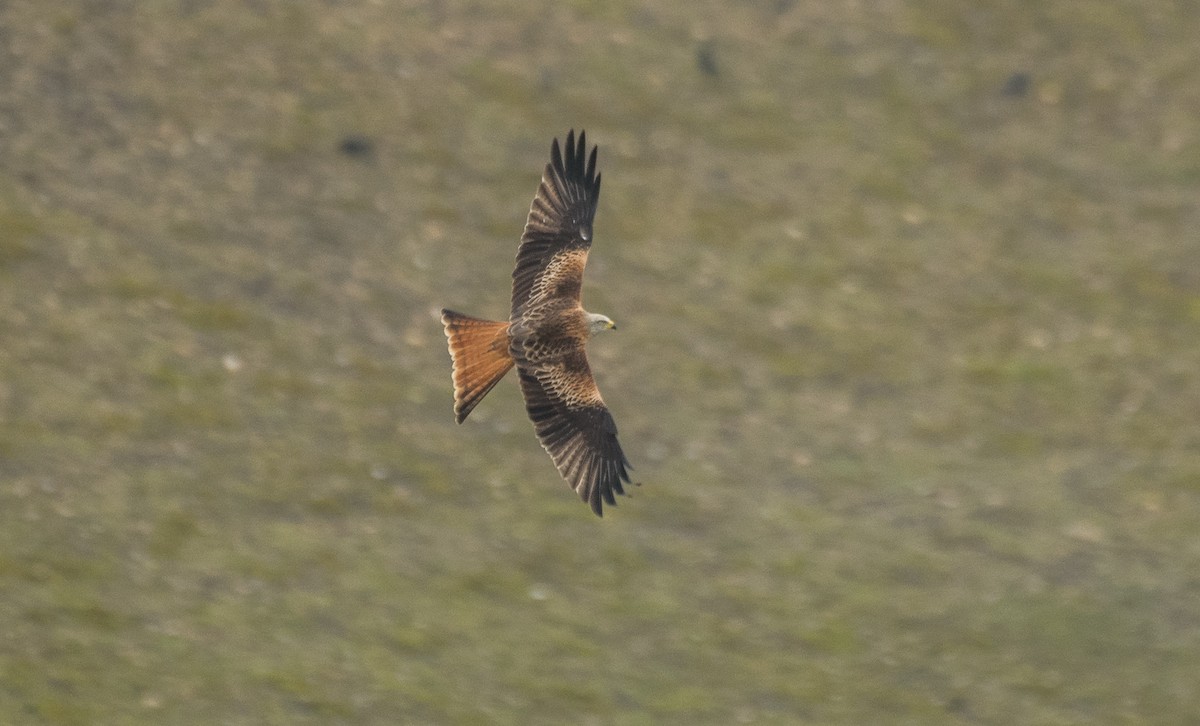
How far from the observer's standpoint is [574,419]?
14711 millimetres

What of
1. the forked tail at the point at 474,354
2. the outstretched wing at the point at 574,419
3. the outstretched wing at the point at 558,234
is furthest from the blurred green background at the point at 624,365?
the outstretched wing at the point at 558,234

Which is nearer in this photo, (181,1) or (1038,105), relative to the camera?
Result: (181,1)

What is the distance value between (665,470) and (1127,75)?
13.6 metres

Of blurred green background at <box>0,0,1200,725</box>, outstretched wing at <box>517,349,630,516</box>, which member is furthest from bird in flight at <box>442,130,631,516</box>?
Answer: blurred green background at <box>0,0,1200,725</box>

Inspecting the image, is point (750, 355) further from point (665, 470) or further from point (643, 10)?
point (643, 10)

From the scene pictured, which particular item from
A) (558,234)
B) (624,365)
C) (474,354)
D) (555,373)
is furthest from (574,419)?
(624,365)

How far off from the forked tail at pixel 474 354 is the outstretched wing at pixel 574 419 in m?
0.22

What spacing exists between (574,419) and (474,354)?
0.94 meters

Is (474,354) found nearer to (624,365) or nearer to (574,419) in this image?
(574,419)

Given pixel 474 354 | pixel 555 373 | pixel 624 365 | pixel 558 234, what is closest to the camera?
pixel 474 354

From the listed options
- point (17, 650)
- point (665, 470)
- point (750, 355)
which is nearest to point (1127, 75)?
point (750, 355)

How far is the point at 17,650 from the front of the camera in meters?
17.6

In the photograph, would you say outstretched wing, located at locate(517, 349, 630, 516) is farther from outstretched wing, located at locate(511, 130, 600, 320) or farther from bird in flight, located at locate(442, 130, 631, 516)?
outstretched wing, located at locate(511, 130, 600, 320)

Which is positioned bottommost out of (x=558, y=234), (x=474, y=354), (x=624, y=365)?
(x=474, y=354)
